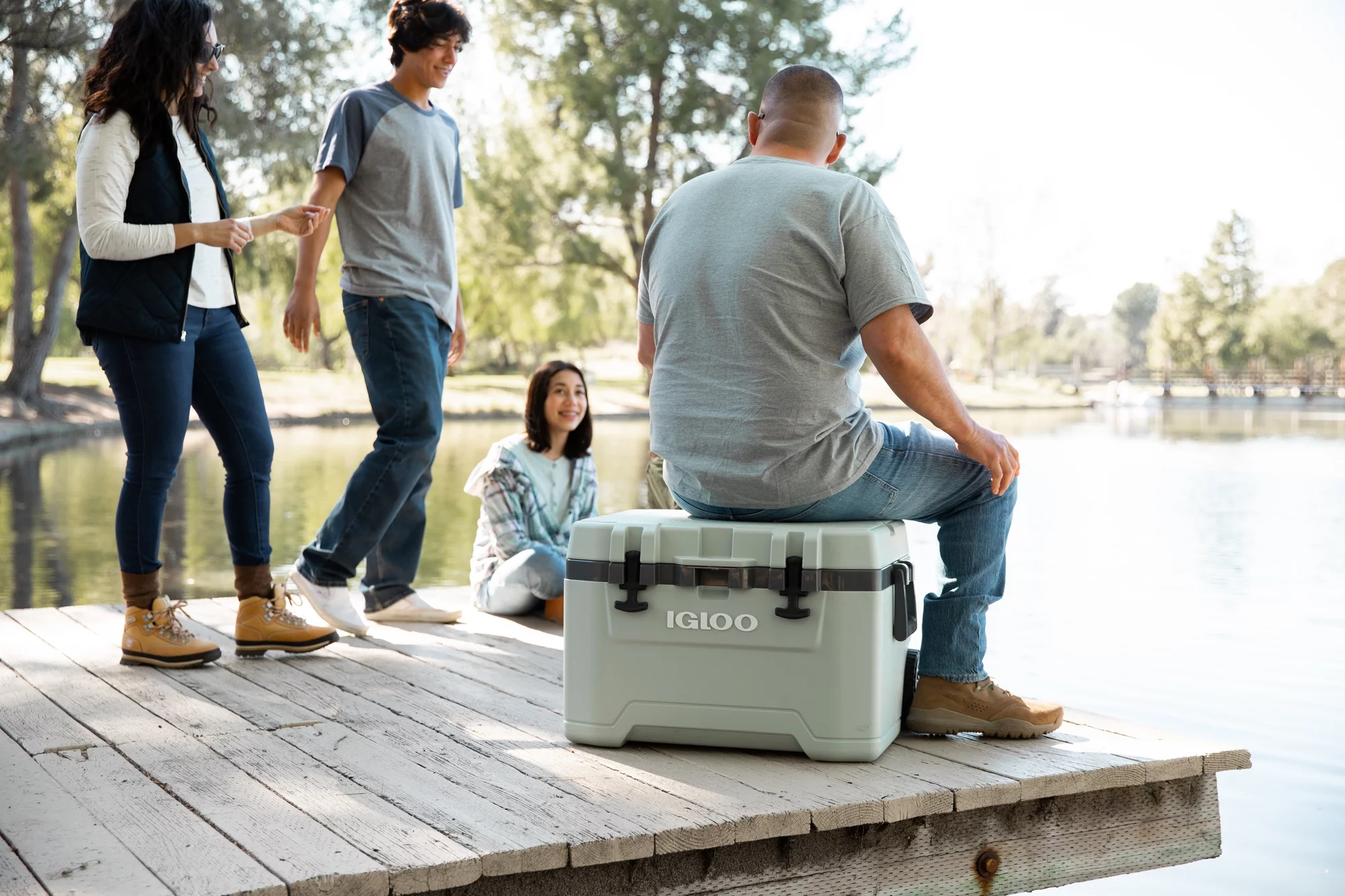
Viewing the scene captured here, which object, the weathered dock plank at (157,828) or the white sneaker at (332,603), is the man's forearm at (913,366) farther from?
the white sneaker at (332,603)

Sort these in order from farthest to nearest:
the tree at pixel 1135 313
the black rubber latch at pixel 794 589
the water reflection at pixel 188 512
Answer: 1. the tree at pixel 1135 313
2. the water reflection at pixel 188 512
3. the black rubber latch at pixel 794 589

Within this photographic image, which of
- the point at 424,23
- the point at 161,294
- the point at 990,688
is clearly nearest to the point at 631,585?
the point at 990,688

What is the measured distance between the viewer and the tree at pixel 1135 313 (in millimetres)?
80438

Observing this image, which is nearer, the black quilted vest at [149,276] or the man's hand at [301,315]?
the black quilted vest at [149,276]

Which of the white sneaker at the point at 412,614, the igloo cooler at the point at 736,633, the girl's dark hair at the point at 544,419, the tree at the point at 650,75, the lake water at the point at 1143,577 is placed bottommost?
the lake water at the point at 1143,577

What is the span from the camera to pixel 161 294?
108 inches

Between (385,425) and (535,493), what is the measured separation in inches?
29.6

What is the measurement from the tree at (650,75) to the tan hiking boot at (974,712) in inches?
635

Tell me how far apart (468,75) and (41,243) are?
7.64m

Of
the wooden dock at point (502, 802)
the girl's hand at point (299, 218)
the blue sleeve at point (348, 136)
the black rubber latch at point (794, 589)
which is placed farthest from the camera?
the blue sleeve at point (348, 136)

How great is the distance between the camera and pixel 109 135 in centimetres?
273

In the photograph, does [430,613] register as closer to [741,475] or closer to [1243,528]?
[741,475]

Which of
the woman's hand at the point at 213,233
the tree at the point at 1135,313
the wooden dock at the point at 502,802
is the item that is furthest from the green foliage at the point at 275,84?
the tree at the point at 1135,313

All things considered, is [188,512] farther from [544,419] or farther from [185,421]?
[185,421]
